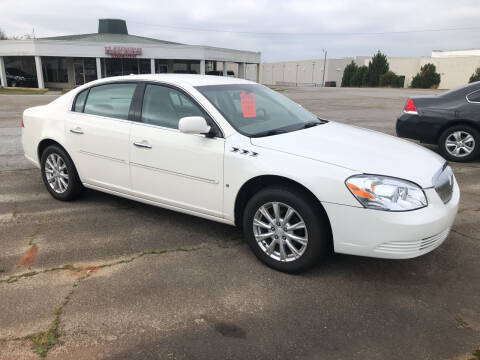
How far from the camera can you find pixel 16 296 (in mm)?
3160

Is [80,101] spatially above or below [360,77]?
below

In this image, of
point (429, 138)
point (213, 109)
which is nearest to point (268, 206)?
point (213, 109)

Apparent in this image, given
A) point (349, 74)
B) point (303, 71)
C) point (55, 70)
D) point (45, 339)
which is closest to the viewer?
point (45, 339)

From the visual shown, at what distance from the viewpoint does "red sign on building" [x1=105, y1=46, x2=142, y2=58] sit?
140 feet

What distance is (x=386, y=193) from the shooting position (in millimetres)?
3000

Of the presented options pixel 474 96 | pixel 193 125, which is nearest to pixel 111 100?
pixel 193 125

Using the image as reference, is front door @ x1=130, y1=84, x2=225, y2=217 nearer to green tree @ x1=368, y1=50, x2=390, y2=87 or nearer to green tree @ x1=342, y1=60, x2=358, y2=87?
green tree @ x1=368, y1=50, x2=390, y2=87

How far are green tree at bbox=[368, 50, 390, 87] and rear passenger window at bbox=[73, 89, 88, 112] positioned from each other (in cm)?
6053

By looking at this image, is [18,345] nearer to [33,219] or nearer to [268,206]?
[268,206]

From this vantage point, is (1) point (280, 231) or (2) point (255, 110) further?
(2) point (255, 110)

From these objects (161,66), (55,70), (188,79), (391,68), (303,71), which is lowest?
(55,70)

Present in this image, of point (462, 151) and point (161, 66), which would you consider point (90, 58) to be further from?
point (462, 151)

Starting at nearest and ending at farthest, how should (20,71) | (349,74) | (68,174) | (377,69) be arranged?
(68,174), (20,71), (377,69), (349,74)

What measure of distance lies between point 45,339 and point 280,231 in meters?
1.89
